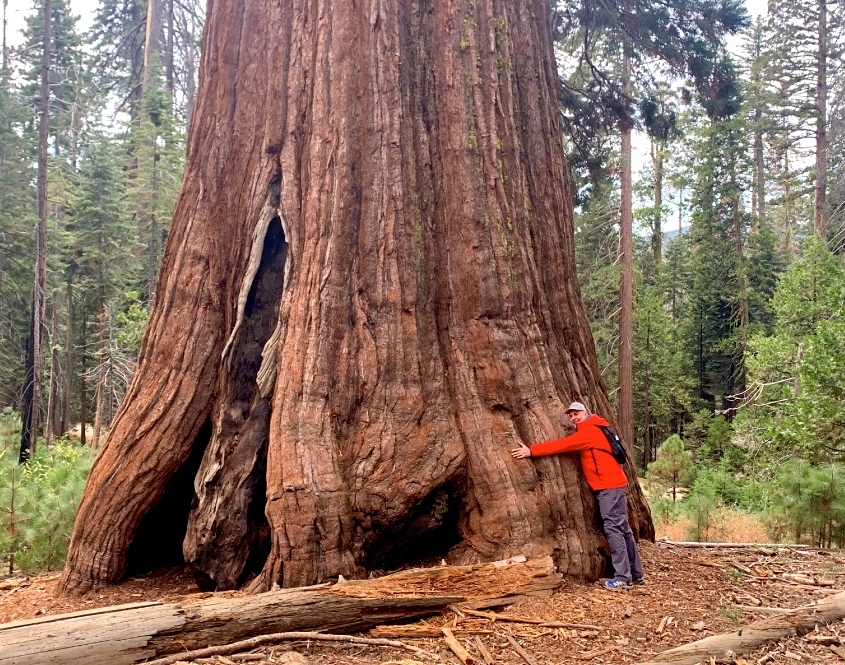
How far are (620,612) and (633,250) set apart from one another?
25359mm

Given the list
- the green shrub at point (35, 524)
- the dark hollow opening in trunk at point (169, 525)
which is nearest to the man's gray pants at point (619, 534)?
the dark hollow opening in trunk at point (169, 525)

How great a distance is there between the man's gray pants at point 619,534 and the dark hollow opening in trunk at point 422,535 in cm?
109

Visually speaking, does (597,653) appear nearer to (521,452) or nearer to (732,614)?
(732,614)

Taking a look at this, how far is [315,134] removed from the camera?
5.40m

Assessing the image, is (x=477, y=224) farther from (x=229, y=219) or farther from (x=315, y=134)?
(x=229, y=219)

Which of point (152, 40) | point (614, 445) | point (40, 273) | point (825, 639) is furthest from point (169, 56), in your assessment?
point (825, 639)

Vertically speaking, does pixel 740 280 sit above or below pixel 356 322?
above

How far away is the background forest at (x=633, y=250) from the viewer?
8609mm

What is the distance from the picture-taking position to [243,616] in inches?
149

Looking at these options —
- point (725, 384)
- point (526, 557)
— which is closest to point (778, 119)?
point (725, 384)

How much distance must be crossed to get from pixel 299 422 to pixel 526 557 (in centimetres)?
186

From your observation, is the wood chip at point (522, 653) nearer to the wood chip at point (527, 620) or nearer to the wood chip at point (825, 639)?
the wood chip at point (527, 620)

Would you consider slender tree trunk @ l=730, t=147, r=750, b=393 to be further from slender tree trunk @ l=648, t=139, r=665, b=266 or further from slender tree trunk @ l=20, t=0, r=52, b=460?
slender tree trunk @ l=20, t=0, r=52, b=460

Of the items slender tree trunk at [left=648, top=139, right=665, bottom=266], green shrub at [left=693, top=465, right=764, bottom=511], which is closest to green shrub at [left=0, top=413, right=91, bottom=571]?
green shrub at [left=693, top=465, right=764, bottom=511]
